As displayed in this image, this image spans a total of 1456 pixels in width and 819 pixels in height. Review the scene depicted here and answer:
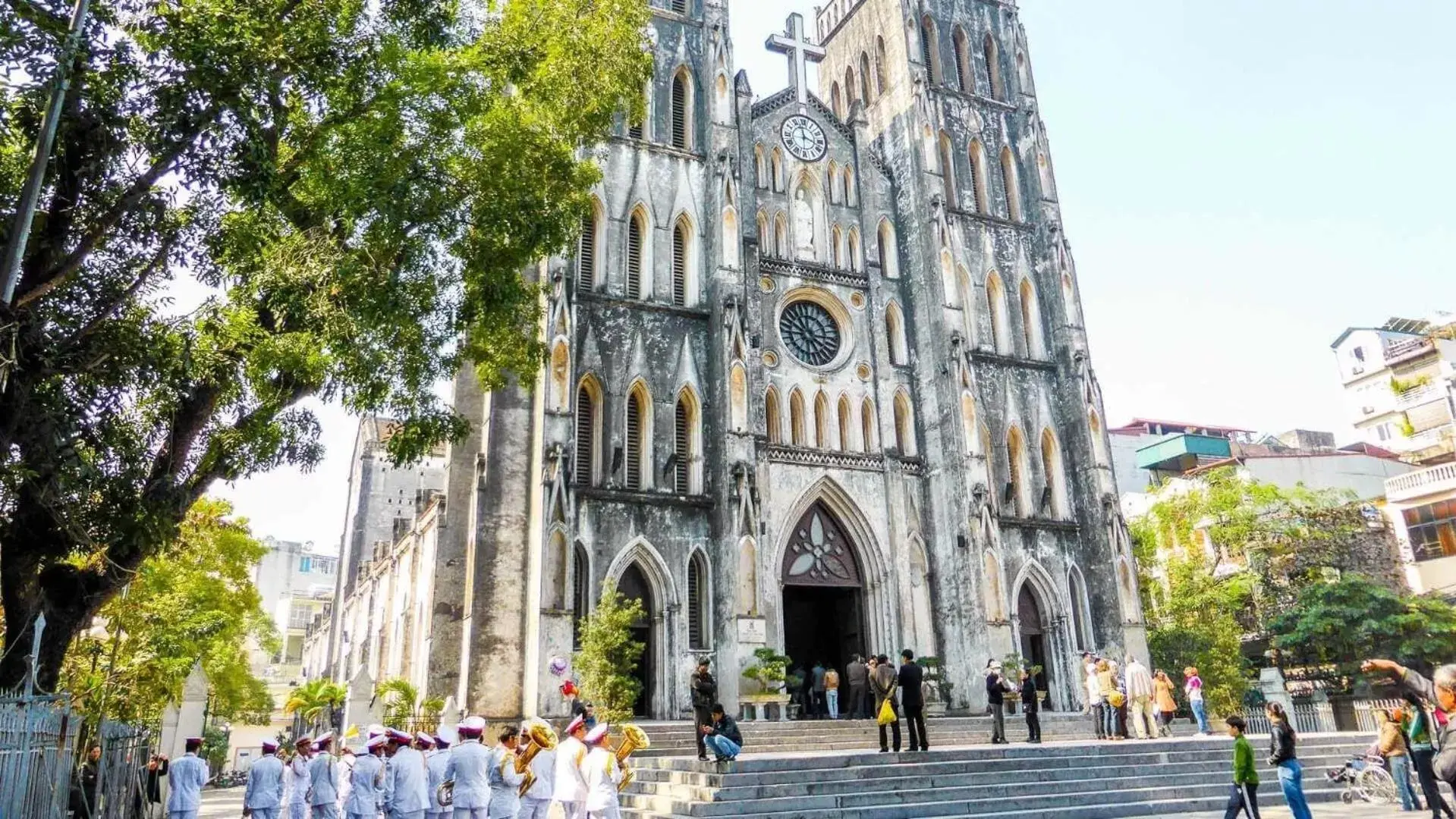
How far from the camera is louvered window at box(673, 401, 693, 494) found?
21594mm

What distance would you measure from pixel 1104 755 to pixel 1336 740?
204 inches

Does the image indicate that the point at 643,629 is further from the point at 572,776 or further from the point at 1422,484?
the point at 1422,484

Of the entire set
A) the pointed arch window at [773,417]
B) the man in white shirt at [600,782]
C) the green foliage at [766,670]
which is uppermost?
the pointed arch window at [773,417]

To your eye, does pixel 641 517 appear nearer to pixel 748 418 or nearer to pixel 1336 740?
pixel 748 418

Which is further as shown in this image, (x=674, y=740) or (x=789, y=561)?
(x=789, y=561)

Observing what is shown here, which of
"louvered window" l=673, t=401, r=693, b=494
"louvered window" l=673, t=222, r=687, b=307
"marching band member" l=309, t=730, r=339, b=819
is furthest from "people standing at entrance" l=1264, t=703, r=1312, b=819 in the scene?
"louvered window" l=673, t=222, r=687, b=307

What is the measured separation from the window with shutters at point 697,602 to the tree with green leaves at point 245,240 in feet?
27.6

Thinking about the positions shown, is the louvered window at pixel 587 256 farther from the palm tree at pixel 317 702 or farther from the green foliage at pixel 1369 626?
the green foliage at pixel 1369 626

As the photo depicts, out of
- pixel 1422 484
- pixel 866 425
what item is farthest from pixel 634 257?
pixel 1422 484

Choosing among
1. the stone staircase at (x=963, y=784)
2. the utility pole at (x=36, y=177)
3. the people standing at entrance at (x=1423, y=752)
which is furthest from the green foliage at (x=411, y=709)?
the people standing at entrance at (x=1423, y=752)

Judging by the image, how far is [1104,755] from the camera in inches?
549

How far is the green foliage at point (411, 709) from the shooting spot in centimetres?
1906

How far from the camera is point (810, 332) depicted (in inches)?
969

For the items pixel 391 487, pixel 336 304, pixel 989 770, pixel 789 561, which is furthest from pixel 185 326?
pixel 391 487
